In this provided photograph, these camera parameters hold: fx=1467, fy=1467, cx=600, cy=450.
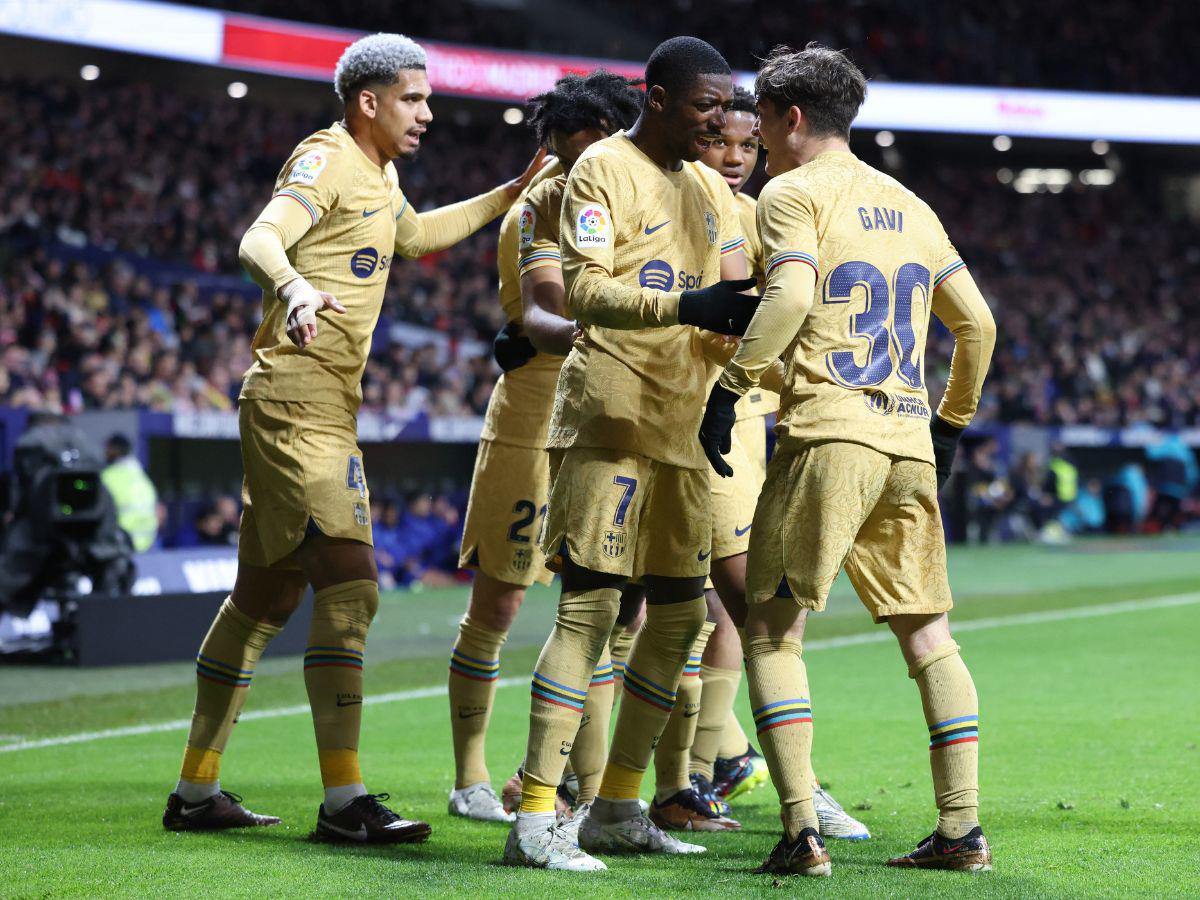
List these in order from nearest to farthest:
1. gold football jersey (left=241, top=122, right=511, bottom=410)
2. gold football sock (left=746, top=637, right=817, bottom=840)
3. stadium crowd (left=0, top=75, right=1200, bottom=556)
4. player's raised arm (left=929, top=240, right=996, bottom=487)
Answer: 1. gold football sock (left=746, top=637, right=817, bottom=840)
2. player's raised arm (left=929, top=240, right=996, bottom=487)
3. gold football jersey (left=241, top=122, right=511, bottom=410)
4. stadium crowd (left=0, top=75, right=1200, bottom=556)

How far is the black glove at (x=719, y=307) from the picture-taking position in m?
3.91

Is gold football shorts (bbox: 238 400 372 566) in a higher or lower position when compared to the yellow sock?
higher

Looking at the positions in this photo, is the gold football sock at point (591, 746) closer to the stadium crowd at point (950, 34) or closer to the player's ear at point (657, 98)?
the player's ear at point (657, 98)

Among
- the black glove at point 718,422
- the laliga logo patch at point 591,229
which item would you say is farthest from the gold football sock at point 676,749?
the laliga logo patch at point 591,229

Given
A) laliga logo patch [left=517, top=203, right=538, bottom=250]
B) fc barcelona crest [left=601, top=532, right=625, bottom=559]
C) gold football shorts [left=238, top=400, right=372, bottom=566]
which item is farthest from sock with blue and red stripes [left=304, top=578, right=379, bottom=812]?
laliga logo patch [left=517, top=203, right=538, bottom=250]

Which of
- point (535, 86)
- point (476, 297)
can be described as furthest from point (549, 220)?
point (535, 86)

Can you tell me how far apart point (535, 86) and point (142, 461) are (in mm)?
13896

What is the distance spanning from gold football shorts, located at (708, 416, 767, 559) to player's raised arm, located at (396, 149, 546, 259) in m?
1.24

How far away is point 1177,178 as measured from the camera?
39406mm

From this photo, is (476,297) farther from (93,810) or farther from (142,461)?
(93,810)

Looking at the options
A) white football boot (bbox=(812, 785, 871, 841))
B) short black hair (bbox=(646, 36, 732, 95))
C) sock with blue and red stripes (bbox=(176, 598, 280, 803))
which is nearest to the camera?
short black hair (bbox=(646, 36, 732, 95))

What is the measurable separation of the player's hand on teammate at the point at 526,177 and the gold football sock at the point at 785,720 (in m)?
2.11

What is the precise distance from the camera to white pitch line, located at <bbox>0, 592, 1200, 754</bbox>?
7.16 meters

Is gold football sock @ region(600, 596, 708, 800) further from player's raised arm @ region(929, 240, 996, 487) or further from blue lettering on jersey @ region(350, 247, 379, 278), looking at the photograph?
blue lettering on jersey @ region(350, 247, 379, 278)
